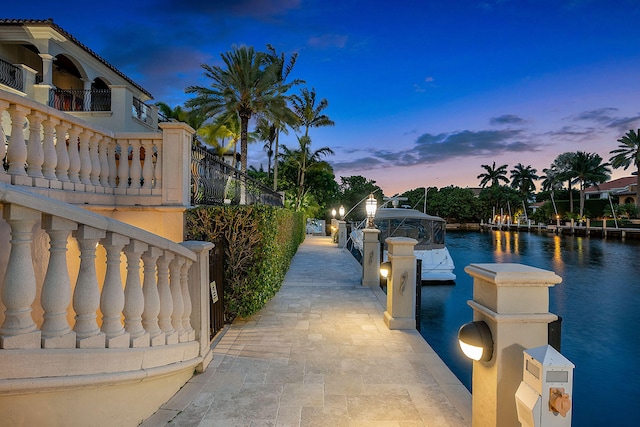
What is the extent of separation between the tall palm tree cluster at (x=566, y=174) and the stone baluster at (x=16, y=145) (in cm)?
6733

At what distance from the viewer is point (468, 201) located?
75.1 metres

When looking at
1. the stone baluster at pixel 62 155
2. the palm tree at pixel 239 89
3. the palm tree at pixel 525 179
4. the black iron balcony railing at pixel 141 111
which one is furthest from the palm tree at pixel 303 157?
the palm tree at pixel 525 179

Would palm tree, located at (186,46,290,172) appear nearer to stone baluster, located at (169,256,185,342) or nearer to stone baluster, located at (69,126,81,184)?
stone baluster, located at (69,126,81,184)

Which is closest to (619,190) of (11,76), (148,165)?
(148,165)

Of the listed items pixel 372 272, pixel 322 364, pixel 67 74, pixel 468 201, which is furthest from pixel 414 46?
pixel 468 201

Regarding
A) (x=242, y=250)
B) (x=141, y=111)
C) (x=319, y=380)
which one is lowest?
(x=319, y=380)

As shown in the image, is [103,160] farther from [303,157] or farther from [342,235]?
[303,157]

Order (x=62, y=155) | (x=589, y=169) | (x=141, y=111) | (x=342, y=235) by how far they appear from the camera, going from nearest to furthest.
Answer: (x=62, y=155) < (x=141, y=111) < (x=342, y=235) < (x=589, y=169)

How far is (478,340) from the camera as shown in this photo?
7.29 feet

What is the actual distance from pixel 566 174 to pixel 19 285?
75976 millimetres

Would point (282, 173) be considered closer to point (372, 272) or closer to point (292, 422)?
point (372, 272)

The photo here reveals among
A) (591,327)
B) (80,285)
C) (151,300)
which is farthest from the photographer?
Result: (591,327)

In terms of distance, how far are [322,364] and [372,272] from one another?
509 cm

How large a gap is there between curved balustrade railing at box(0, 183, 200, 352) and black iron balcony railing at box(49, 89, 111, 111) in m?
14.5
